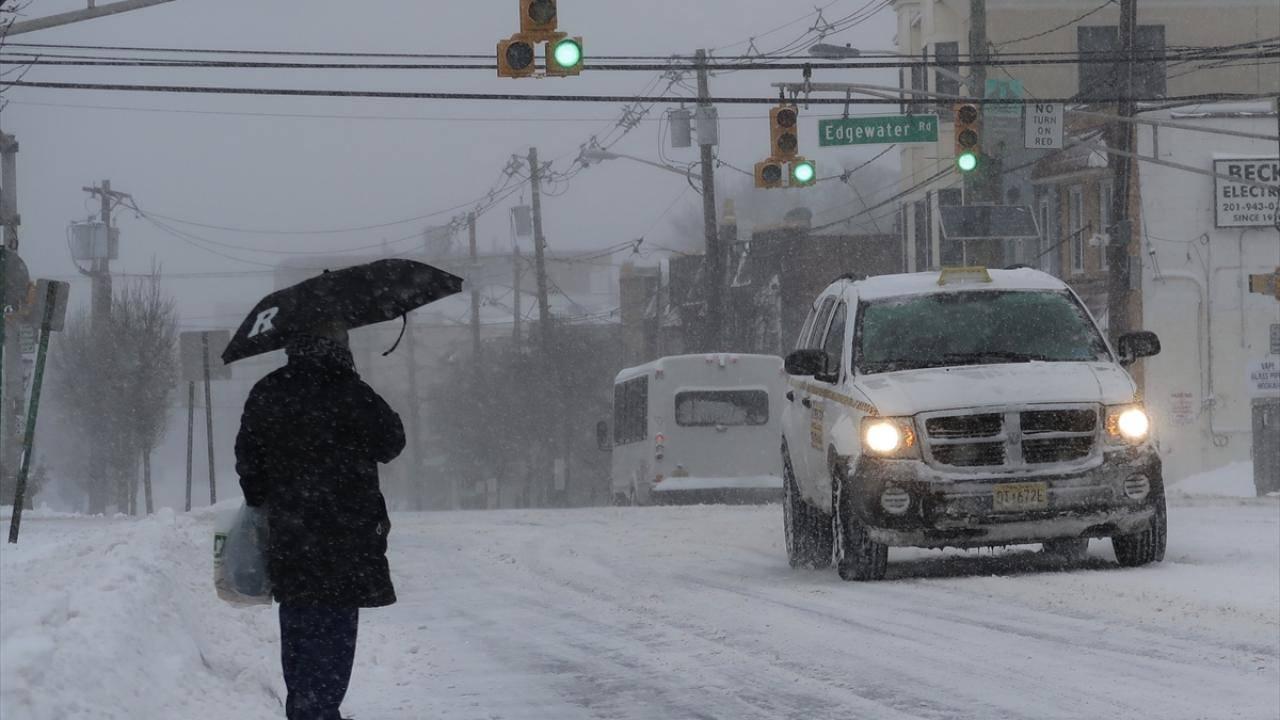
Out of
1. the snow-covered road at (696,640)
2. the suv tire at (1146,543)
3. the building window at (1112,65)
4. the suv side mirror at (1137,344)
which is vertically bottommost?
the snow-covered road at (696,640)

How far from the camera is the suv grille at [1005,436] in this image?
39.2 ft

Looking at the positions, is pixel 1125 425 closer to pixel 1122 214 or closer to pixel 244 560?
pixel 244 560

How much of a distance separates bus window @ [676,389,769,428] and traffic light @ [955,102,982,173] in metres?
6.70

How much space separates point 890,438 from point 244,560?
631cm

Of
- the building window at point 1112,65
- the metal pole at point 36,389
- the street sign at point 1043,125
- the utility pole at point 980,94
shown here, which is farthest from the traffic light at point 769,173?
the building window at point 1112,65

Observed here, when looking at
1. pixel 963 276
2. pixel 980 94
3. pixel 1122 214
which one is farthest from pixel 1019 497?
pixel 1122 214

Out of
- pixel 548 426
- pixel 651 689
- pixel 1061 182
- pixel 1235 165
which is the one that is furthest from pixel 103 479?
pixel 651 689

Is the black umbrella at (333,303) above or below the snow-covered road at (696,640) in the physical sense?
above

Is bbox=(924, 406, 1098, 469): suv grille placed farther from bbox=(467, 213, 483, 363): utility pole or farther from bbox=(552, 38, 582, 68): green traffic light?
bbox=(467, 213, 483, 363): utility pole

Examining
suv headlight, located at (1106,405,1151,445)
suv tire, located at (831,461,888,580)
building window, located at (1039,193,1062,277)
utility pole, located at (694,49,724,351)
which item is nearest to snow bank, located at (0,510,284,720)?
suv tire, located at (831,461,888,580)

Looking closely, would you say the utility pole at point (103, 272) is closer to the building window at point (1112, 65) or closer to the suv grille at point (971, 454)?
the building window at point (1112, 65)

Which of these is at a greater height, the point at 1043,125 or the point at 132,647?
the point at 1043,125

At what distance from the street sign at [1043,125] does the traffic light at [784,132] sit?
4205mm

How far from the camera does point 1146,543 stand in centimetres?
1256
